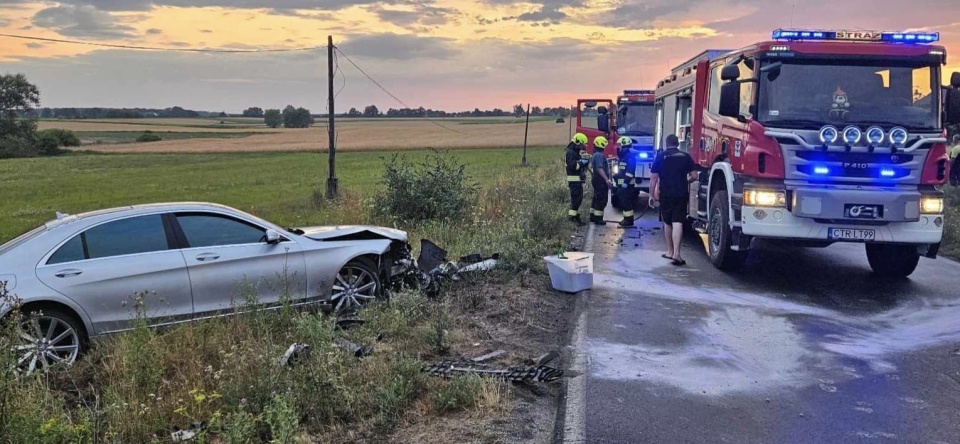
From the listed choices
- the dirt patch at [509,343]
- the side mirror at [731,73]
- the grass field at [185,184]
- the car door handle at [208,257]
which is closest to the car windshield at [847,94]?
the side mirror at [731,73]

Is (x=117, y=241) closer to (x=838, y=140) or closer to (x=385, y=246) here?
(x=385, y=246)

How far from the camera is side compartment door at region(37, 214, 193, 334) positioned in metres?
5.66

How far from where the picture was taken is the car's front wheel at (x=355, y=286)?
710 cm

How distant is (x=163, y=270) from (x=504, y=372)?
3.18 meters

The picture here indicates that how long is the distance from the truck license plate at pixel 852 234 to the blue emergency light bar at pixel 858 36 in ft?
7.66

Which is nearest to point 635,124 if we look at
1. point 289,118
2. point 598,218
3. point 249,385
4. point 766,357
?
point 598,218

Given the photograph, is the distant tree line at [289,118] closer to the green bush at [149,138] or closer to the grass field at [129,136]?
the grass field at [129,136]

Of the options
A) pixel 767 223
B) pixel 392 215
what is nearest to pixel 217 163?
pixel 392 215

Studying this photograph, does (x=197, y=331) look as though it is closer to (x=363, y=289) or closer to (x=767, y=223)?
(x=363, y=289)

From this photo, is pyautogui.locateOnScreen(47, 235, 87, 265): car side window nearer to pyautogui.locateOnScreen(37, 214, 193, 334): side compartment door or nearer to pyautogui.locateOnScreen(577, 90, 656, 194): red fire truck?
pyautogui.locateOnScreen(37, 214, 193, 334): side compartment door

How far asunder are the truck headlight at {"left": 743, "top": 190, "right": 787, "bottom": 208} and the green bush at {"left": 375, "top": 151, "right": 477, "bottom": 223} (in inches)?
232

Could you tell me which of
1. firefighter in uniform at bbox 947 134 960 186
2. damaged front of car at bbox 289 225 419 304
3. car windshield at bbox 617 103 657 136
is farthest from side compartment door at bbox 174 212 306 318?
firefighter in uniform at bbox 947 134 960 186

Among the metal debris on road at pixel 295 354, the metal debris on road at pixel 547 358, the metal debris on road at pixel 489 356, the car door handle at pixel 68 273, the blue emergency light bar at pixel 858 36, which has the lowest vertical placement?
the metal debris on road at pixel 489 356

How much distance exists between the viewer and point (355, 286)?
7.22 m
